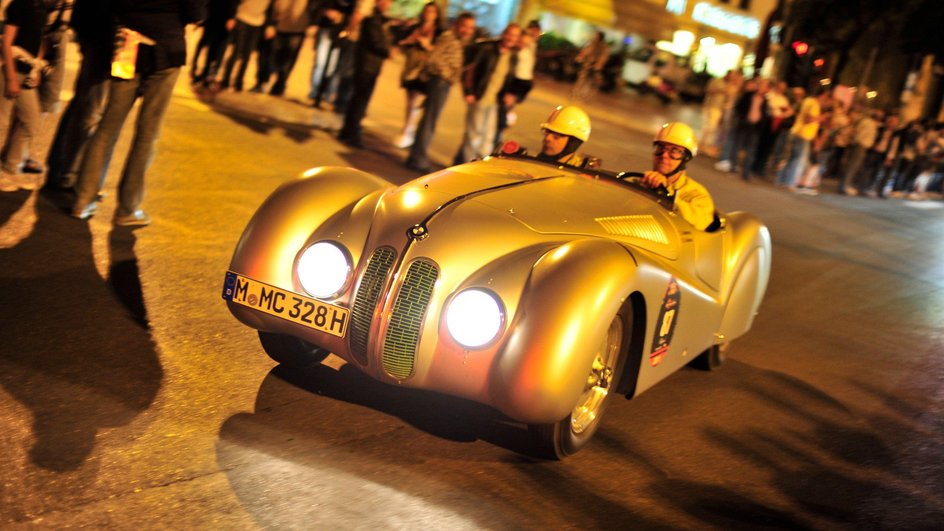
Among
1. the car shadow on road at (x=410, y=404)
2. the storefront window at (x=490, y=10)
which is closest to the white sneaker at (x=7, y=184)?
the car shadow on road at (x=410, y=404)

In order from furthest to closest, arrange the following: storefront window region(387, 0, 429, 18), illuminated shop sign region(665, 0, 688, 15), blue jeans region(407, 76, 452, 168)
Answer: illuminated shop sign region(665, 0, 688, 15)
storefront window region(387, 0, 429, 18)
blue jeans region(407, 76, 452, 168)

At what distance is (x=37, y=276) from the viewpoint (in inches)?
246

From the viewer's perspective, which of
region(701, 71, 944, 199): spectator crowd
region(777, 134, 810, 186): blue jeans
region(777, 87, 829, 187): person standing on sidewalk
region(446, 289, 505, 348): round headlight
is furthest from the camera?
region(777, 134, 810, 186): blue jeans

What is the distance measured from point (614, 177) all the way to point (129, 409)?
359 cm

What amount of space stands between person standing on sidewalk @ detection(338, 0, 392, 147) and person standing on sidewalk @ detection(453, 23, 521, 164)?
3.88ft

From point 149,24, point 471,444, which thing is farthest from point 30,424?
point 149,24

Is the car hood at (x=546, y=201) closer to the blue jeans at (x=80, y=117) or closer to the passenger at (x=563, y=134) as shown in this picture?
the passenger at (x=563, y=134)

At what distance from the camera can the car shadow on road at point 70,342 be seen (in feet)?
14.3

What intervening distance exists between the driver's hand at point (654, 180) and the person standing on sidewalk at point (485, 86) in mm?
6504

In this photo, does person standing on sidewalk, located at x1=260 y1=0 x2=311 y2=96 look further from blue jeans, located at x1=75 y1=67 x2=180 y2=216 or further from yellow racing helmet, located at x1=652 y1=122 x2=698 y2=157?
yellow racing helmet, located at x1=652 y1=122 x2=698 y2=157

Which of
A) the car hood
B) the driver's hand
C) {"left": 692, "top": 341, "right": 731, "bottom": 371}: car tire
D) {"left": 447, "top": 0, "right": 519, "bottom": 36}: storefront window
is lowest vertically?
{"left": 692, "top": 341, "right": 731, "bottom": 371}: car tire

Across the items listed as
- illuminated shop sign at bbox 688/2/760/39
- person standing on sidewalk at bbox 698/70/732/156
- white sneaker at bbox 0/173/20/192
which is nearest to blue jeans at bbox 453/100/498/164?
white sneaker at bbox 0/173/20/192

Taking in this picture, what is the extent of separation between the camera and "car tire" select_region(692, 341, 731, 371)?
7.20 m

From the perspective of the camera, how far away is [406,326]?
187 inches
